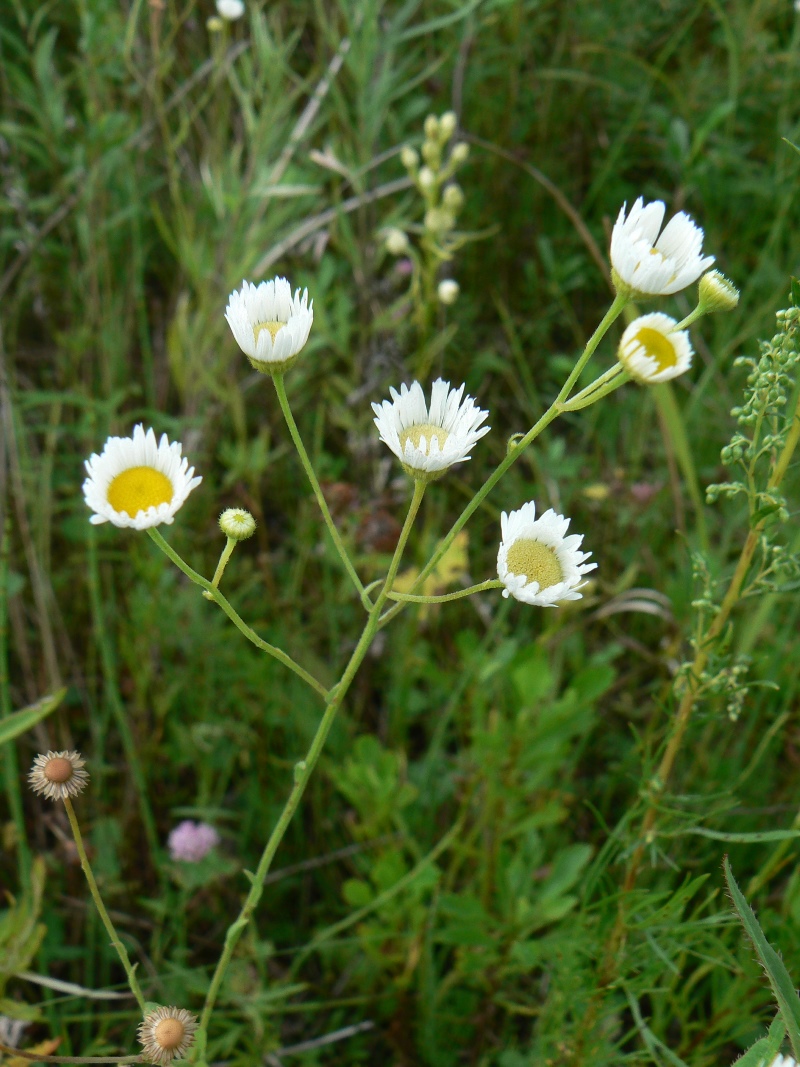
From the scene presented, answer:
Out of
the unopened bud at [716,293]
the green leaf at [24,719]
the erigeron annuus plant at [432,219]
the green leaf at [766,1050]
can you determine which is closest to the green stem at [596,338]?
the unopened bud at [716,293]

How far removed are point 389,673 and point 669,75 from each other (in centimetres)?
217

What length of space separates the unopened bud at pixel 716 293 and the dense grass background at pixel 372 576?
45cm

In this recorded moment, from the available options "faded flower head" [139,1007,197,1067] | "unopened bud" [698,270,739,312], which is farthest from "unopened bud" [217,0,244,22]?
"faded flower head" [139,1007,197,1067]

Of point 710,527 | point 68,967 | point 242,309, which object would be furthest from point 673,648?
point 68,967

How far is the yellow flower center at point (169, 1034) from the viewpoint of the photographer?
0.79m

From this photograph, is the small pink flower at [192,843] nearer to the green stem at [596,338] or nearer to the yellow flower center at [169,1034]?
the yellow flower center at [169,1034]

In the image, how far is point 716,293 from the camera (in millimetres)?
902

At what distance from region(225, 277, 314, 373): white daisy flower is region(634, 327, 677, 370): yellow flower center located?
12.6 inches

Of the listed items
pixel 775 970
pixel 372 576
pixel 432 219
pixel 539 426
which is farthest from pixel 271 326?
pixel 372 576

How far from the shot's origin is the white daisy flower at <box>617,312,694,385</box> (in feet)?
2.73

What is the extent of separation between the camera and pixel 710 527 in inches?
81.0

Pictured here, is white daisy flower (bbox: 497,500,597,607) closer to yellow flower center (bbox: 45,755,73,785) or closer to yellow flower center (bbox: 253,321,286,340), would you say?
yellow flower center (bbox: 253,321,286,340)

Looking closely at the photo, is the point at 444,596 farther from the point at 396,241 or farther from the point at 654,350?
the point at 396,241

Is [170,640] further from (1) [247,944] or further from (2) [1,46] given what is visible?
(2) [1,46]
